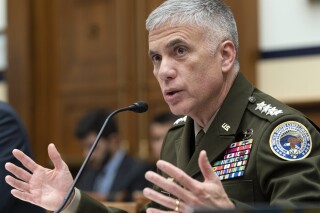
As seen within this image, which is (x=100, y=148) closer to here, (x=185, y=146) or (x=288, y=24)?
(x=288, y=24)

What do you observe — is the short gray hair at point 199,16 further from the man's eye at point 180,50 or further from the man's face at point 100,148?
the man's face at point 100,148

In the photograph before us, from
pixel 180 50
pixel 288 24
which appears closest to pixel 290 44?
pixel 288 24

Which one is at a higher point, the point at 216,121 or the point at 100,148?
the point at 216,121

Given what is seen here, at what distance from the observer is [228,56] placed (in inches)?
100

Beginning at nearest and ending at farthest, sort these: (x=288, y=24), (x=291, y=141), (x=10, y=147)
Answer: (x=291, y=141) → (x=10, y=147) → (x=288, y=24)

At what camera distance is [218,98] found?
8.41ft

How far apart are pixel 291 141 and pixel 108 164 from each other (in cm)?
364

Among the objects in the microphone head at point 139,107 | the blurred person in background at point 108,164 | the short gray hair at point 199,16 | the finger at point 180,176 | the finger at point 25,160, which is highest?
the short gray hair at point 199,16

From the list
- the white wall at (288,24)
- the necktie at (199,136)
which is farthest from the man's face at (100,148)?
the necktie at (199,136)

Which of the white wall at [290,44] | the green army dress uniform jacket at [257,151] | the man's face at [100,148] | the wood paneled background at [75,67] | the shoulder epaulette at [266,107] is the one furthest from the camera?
the wood paneled background at [75,67]

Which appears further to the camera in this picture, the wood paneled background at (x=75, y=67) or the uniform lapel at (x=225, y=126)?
the wood paneled background at (x=75, y=67)

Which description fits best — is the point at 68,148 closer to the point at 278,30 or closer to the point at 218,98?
the point at 278,30

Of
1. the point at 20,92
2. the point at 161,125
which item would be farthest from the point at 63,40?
the point at 161,125

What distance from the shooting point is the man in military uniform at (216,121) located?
2.25 m
